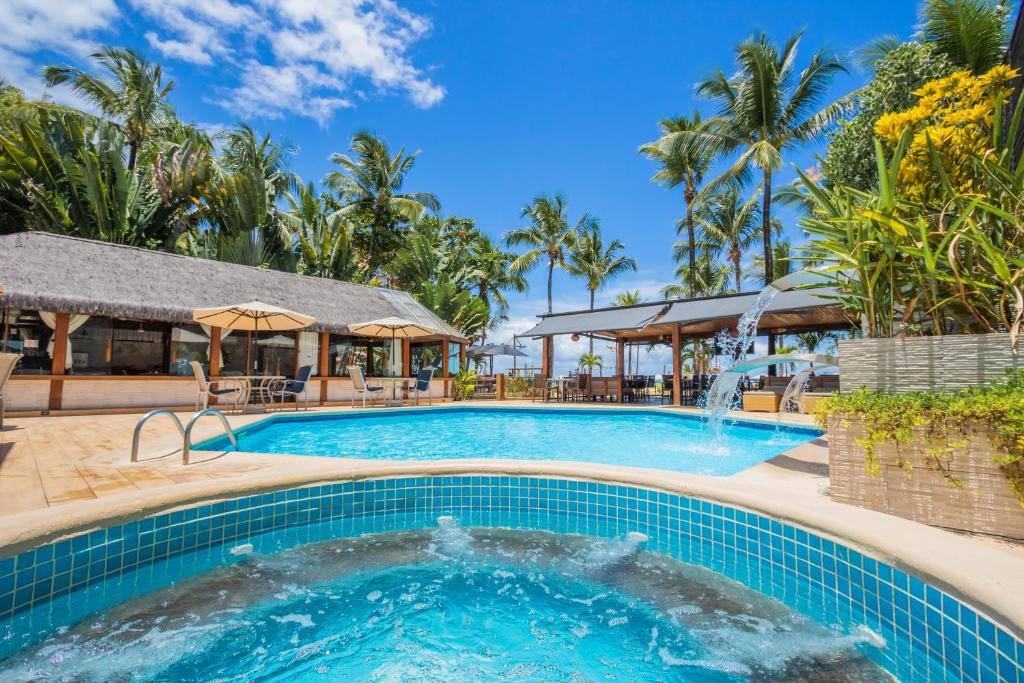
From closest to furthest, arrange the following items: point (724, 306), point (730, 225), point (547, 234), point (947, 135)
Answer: point (947, 135) → point (724, 306) → point (547, 234) → point (730, 225)

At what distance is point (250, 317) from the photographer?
1123cm

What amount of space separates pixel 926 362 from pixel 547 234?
24186mm

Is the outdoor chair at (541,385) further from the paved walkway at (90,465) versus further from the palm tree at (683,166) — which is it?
the paved walkway at (90,465)

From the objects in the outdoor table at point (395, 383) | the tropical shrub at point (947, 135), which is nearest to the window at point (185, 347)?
the outdoor table at point (395, 383)

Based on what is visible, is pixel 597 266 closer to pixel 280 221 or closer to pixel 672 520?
pixel 280 221

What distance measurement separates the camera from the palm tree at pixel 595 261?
27266 mm

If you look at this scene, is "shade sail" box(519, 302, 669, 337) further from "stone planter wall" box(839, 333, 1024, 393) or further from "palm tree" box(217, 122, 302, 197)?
"palm tree" box(217, 122, 302, 197)

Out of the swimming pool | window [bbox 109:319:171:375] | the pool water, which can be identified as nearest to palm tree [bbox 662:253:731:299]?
the swimming pool

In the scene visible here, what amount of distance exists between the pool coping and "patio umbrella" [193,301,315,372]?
7389 mm

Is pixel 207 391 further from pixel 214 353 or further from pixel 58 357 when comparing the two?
pixel 58 357

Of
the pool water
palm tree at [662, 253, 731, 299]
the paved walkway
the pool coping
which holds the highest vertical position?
palm tree at [662, 253, 731, 299]

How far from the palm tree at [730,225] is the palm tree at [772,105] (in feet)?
31.3

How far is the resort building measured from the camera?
995 cm

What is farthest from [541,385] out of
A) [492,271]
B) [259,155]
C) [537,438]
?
[259,155]
